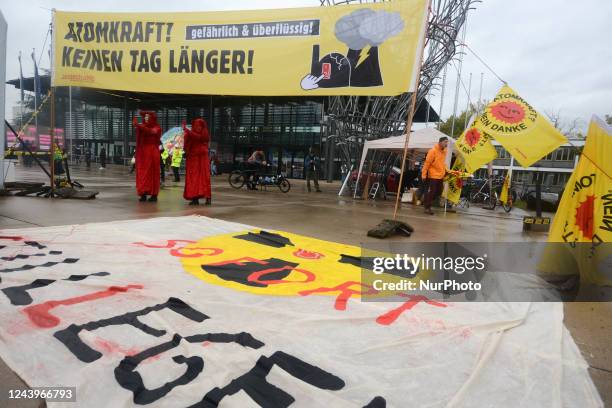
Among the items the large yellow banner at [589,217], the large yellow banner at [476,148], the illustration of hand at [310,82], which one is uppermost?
the illustration of hand at [310,82]

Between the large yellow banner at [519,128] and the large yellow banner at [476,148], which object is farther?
the large yellow banner at [476,148]

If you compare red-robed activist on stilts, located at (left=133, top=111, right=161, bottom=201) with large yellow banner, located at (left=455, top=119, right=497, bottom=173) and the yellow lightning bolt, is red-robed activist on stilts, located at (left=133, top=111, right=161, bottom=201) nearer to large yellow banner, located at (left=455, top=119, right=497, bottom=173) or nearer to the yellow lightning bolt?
the yellow lightning bolt

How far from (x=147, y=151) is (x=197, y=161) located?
3.48 feet

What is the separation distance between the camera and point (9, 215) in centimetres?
533

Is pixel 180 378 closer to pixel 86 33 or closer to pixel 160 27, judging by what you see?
pixel 160 27

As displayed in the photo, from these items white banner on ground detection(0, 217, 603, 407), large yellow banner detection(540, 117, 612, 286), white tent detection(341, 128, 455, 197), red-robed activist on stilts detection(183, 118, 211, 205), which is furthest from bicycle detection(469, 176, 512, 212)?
white banner on ground detection(0, 217, 603, 407)

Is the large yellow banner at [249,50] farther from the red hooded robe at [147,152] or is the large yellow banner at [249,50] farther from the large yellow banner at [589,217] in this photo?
the large yellow banner at [589,217]

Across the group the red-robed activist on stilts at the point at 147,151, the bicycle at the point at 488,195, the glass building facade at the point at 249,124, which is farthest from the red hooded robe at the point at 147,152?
the glass building facade at the point at 249,124

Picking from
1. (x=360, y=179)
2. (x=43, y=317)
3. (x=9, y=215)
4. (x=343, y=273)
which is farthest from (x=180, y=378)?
(x=360, y=179)

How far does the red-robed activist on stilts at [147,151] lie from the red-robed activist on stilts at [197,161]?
0.74 m

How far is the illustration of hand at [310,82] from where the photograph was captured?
5805 mm

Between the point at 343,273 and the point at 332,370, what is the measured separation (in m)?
1.61

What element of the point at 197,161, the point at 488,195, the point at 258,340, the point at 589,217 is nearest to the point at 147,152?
the point at 197,161

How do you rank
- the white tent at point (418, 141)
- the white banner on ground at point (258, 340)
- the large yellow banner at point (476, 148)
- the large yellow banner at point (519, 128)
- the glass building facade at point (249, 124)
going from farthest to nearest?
the glass building facade at point (249, 124)
the white tent at point (418, 141)
the large yellow banner at point (476, 148)
the large yellow banner at point (519, 128)
the white banner on ground at point (258, 340)
